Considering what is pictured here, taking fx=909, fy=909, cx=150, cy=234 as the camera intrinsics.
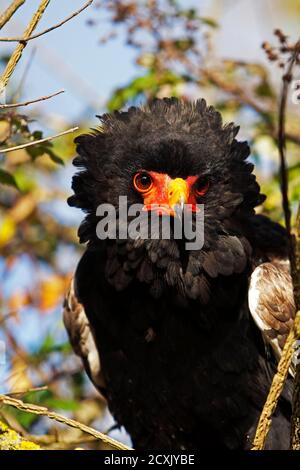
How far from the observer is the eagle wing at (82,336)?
6.96 m

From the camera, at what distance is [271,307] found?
20.2 feet

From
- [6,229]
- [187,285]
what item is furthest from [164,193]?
[6,229]

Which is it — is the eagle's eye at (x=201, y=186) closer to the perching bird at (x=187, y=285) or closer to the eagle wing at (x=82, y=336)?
the perching bird at (x=187, y=285)

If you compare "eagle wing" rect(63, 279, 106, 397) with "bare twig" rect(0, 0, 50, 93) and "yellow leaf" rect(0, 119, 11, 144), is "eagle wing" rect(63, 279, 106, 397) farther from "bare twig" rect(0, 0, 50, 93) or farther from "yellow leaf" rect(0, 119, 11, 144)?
"bare twig" rect(0, 0, 50, 93)

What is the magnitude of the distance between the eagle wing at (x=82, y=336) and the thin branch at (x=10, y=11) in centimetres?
271

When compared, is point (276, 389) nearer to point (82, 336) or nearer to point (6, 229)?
point (82, 336)

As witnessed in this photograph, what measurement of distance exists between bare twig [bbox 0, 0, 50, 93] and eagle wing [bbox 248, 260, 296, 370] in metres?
2.40

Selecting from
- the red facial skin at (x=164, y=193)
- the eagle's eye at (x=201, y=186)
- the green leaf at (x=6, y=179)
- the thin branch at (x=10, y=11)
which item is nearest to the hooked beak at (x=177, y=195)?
the red facial skin at (x=164, y=193)

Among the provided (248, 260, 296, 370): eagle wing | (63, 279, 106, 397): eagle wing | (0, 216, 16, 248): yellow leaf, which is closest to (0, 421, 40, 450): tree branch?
(248, 260, 296, 370): eagle wing

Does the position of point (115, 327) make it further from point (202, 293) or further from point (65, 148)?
point (65, 148)

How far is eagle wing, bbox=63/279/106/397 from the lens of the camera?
696 cm
